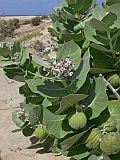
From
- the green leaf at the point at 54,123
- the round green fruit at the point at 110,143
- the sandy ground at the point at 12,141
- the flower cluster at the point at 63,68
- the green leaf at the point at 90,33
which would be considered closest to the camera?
the flower cluster at the point at 63,68

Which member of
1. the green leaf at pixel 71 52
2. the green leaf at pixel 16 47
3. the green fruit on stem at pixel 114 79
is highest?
the green leaf at pixel 71 52

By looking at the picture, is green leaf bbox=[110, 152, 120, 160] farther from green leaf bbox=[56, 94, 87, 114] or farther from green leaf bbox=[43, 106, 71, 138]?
green leaf bbox=[56, 94, 87, 114]

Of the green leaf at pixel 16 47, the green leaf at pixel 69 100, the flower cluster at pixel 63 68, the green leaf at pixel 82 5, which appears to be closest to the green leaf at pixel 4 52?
the green leaf at pixel 16 47

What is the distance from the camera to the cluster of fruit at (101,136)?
2137 millimetres

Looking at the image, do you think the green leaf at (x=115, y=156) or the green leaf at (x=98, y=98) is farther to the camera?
the green leaf at (x=115, y=156)

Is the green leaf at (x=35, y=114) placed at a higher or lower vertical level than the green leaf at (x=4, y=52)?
A: lower

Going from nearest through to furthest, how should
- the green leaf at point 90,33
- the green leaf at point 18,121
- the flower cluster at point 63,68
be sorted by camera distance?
the flower cluster at point 63,68 < the green leaf at point 90,33 < the green leaf at point 18,121

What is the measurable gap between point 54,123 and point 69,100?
0.26 m

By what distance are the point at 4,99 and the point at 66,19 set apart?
3.62 metres

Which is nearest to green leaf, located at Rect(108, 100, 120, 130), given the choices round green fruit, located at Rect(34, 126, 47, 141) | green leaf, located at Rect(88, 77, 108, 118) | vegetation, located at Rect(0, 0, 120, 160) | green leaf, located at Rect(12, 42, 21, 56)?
vegetation, located at Rect(0, 0, 120, 160)

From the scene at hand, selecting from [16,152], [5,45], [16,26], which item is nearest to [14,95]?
[16,152]

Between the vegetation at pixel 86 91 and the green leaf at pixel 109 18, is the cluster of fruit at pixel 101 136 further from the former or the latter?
the green leaf at pixel 109 18

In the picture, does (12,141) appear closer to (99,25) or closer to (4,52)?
(4,52)

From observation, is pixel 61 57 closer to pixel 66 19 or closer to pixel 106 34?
pixel 106 34
